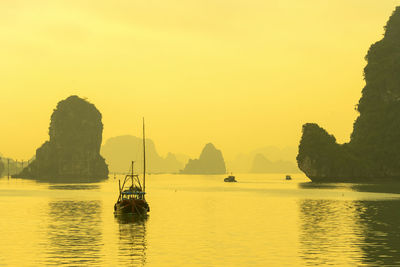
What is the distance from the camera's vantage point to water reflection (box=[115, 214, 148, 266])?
38094mm

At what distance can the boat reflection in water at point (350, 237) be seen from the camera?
37719mm

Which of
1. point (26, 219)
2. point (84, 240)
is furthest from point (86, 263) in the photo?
point (26, 219)

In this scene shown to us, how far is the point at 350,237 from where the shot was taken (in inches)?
1951

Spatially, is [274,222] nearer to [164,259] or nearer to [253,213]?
[253,213]

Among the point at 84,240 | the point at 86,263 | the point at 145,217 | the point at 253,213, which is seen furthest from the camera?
the point at 253,213

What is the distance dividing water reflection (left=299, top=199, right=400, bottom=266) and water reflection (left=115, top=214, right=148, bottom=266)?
10075mm

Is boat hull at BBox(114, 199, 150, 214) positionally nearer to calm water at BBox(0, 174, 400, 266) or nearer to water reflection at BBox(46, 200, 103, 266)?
calm water at BBox(0, 174, 400, 266)

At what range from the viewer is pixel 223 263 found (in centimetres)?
3625

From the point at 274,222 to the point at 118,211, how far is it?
18063mm

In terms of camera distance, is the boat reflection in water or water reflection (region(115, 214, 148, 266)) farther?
water reflection (region(115, 214, 148, 266))

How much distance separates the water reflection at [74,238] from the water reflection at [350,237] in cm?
1340

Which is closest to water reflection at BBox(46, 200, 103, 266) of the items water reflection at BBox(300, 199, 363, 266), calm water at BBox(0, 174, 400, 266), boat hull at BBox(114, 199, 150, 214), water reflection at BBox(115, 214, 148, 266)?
calm water at BBox(0, 174, 400, 266)

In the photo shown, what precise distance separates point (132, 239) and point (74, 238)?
14.7 ft

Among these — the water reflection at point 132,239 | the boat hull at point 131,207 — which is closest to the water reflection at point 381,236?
the water reflection at point 132,239
